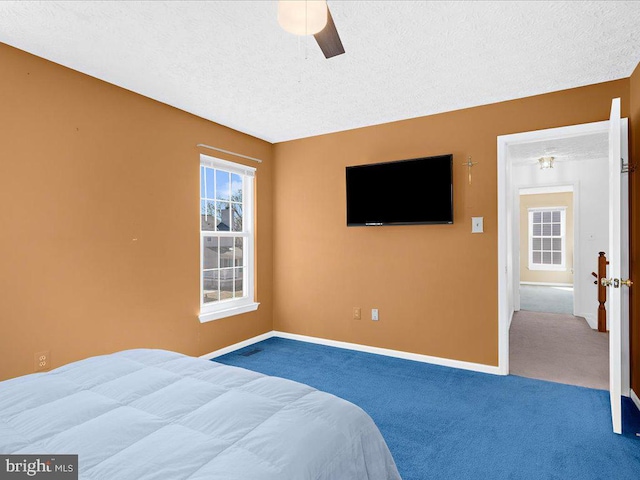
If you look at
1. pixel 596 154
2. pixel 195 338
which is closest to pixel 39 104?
pixel 195 338

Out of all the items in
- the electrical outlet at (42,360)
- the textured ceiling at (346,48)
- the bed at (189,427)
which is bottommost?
the electrical outlet at (42,360)

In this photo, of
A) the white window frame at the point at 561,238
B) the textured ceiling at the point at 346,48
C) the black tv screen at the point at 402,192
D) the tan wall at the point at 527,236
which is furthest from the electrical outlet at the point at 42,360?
the white window frame at the point at 561,238

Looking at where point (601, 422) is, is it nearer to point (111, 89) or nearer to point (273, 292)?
point (273, 292)

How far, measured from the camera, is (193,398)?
135cm

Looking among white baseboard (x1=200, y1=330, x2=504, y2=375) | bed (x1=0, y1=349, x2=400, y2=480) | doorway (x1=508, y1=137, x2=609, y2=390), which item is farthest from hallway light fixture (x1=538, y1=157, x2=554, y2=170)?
bed (x1=0, y1=349, x2=400, y2=480)

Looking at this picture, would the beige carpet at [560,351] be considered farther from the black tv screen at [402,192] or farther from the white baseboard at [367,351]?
the black tv screen at [402,192]

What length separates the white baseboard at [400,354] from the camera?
133 inches

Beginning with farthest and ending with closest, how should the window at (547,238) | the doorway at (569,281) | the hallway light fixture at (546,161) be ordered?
1. the window at (547,238)
2. the hallway light fixture at (546,161)
3. the doorway at (569,281)

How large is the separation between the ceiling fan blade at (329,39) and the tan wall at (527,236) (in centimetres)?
920

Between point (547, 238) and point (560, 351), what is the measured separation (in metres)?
6.31

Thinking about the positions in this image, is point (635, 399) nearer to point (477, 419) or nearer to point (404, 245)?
point (477, 419)

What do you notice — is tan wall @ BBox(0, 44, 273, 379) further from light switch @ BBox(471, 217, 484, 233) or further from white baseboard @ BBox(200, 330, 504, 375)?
light switch @ BBox(471, 217, 484, 233)

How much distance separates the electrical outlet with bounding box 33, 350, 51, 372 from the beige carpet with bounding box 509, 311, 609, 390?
3.85 metres

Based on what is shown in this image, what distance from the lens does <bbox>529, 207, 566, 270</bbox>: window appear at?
906cm
